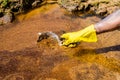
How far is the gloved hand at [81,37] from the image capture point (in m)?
2.90

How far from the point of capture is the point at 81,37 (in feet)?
9.70

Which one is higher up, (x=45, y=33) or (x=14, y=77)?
(x=45, y=33)

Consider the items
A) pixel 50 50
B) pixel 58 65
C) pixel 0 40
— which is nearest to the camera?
pixel 58 65

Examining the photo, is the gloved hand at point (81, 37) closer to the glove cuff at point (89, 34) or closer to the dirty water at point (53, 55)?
the glove cuff at point (89, 34)

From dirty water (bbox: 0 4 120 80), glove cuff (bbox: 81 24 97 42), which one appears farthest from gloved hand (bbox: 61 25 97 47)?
dirty water (bbox: 0 4 120 80)

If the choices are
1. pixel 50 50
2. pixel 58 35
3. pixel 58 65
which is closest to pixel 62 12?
pixel 58 35

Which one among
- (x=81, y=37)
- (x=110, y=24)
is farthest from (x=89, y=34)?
(x=110, y=24)

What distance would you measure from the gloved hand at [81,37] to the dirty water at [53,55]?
0.34ft

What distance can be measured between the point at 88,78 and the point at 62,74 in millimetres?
337

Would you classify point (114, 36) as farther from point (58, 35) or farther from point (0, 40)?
point (0, 40)

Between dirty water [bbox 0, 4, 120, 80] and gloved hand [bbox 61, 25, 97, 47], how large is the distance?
10 cm

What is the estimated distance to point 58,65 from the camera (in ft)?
9.23

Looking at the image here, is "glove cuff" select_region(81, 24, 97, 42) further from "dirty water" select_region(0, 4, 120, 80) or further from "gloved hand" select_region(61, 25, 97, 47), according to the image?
"dirty water" select_region(0, 4, 120, 80)

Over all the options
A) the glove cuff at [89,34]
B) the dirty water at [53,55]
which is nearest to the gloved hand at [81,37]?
the glove cuff at [89,34]
